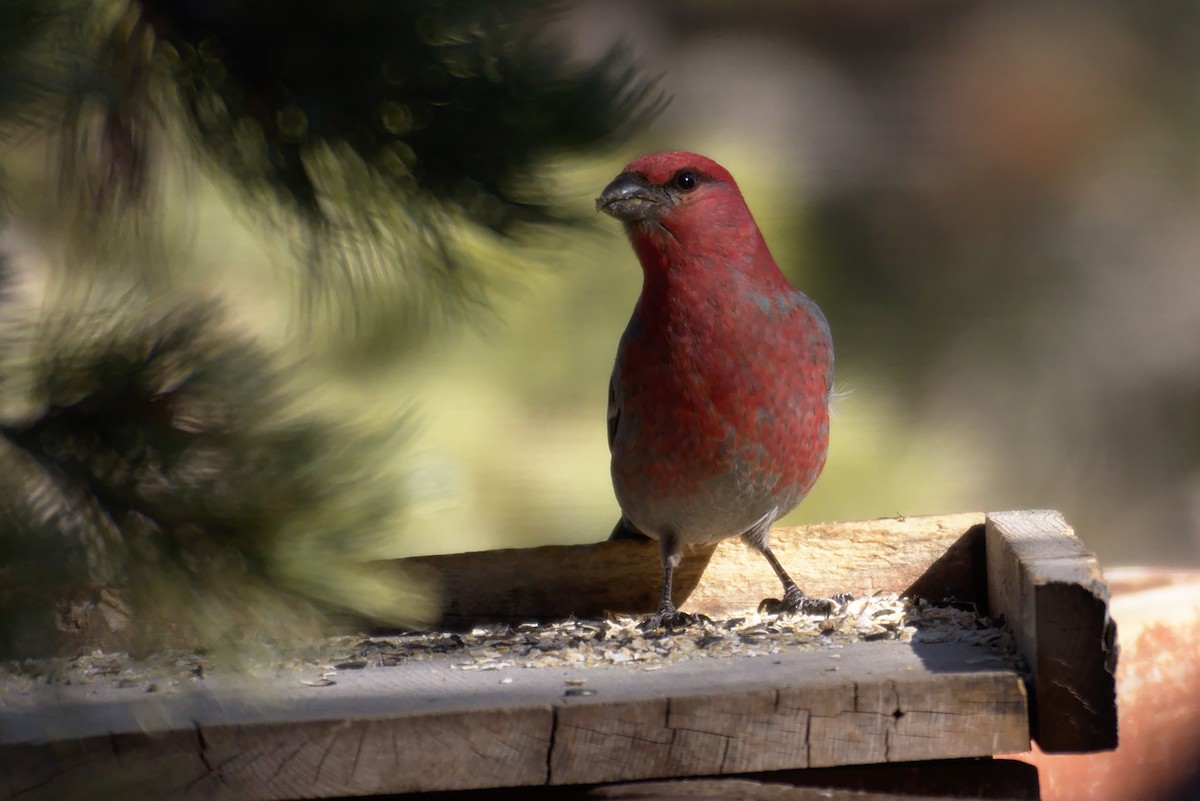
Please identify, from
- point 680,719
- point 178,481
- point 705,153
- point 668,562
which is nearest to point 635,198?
point 668,562

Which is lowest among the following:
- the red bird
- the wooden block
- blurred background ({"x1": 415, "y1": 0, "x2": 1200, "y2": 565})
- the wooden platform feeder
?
the wooden block

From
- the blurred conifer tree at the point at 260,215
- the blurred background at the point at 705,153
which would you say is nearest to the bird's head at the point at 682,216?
the blurred background at the point at 705,153

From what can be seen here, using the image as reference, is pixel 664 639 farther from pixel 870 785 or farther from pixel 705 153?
pixel 705 153

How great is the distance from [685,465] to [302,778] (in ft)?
3.54

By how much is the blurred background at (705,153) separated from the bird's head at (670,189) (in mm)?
102

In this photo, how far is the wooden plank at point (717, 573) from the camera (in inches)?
104

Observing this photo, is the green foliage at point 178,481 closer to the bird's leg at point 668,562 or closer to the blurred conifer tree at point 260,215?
the blurred conifer tree at point 260,215

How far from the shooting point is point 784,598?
8.61 feet

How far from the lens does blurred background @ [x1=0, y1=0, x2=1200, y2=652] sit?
→ 1.09 metres

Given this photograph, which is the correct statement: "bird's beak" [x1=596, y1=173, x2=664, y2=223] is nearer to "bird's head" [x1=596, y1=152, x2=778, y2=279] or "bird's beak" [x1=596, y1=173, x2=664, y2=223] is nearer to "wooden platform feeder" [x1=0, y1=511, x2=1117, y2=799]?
"bird's head" [x1=596, y1=152, x2=778, y2=279]

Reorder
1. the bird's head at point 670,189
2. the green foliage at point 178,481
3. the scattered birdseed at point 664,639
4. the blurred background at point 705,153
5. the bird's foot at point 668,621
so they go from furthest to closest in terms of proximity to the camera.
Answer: the bird's head at point 670,189 < the bird's foot at point 668,621 < the scattered birdseed at point 664,639 < the blurred background at point 705,153 < the green foliage at point 178,481

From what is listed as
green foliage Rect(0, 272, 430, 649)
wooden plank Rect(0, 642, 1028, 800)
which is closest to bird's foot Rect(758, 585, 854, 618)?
wooden plank Rect(0, 642, 1028, 800)

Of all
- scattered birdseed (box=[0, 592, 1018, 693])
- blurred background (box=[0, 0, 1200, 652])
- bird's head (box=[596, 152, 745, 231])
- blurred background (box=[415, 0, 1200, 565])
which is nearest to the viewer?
blurred background (box=[0, 0, 1200, 652])

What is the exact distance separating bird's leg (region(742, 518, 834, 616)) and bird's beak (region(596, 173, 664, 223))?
25.6 inches
